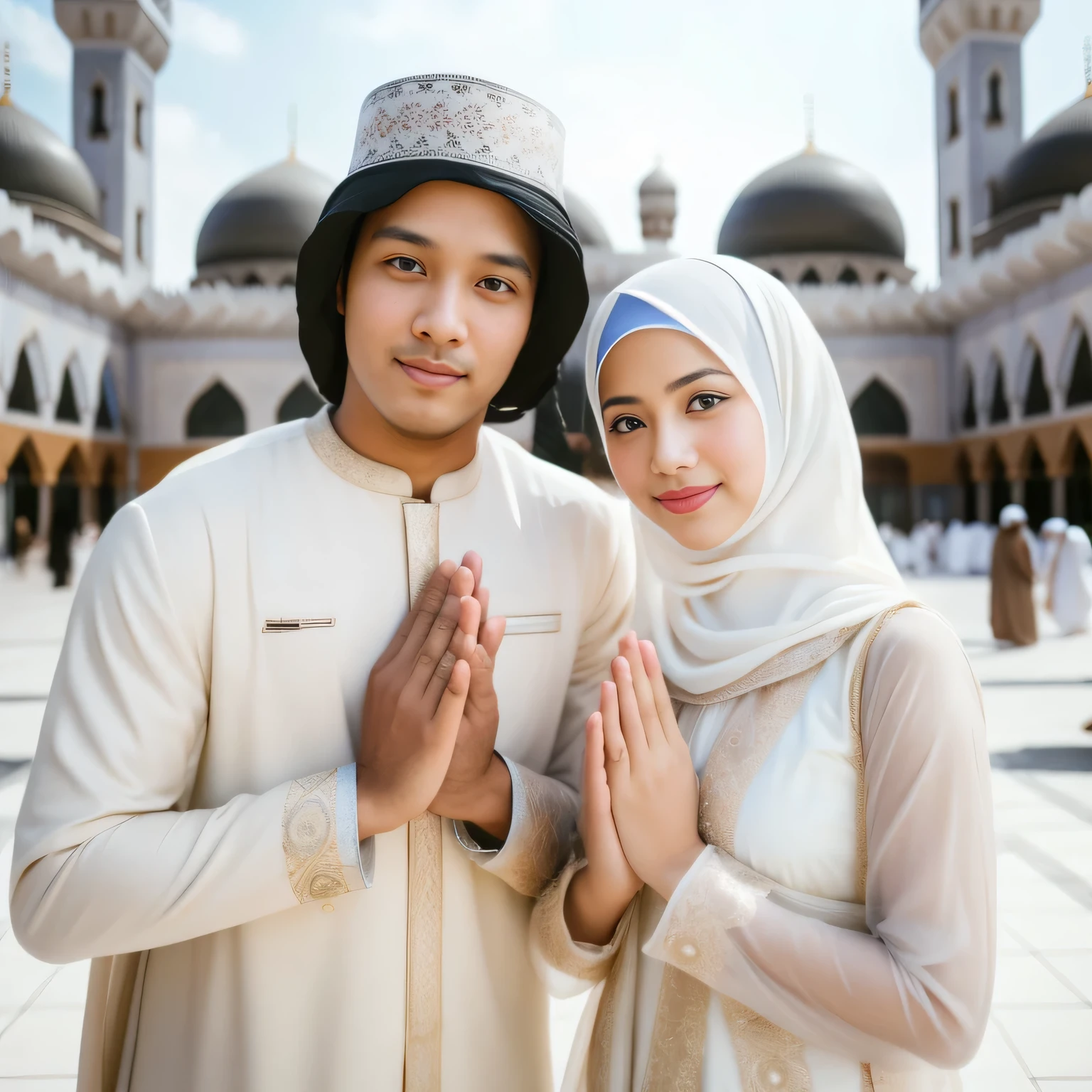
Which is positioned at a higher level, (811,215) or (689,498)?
(811,215)

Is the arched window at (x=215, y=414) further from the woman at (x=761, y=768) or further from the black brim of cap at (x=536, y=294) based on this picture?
the woman at (x=761, y=768)

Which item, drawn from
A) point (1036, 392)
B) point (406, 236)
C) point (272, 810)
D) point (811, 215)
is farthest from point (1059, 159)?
→ point (272, 810)

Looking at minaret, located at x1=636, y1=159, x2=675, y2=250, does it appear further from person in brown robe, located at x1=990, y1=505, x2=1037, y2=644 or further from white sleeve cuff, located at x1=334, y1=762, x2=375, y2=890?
white sleeve cuff, located at x1=334, y1=762, x2=375, y2=890

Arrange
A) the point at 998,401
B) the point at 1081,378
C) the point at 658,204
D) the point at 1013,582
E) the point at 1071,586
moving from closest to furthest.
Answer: the point at 1013,582, the point at 1071,586, the point at 1081,378, the point at 998,401, the point at 658,204

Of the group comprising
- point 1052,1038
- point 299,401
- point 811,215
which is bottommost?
point 1052,1038

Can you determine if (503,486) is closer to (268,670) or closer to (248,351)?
(268,670)

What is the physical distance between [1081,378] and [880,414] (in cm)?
438

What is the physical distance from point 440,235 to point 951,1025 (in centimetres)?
94

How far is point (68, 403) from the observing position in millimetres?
14656

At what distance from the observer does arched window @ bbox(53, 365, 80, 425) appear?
14352mm

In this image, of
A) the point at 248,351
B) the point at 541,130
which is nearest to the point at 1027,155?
the point at 248,351

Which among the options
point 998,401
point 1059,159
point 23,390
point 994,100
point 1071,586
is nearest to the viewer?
point 1071,586

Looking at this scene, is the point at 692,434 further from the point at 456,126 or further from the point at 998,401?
the point at 998,401

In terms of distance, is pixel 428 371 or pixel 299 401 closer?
pixel 428 371
